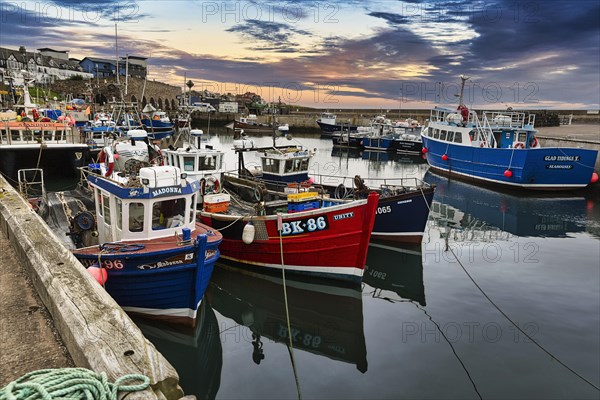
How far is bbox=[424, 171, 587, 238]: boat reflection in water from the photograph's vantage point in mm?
18312

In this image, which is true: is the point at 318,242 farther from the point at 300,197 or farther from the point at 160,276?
the point at 160,276

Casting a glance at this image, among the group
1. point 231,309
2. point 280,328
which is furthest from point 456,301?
point 231,309

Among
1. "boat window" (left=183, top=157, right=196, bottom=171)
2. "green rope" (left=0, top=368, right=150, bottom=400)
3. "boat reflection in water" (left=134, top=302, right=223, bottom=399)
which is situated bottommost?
"boat reflection in water" (left=134, top=302, right=223, bottom=399)

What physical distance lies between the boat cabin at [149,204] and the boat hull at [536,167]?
2289cm

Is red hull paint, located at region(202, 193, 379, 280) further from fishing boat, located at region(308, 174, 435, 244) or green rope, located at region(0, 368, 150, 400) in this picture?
green rope, located at region(0, 368, 150, 400)

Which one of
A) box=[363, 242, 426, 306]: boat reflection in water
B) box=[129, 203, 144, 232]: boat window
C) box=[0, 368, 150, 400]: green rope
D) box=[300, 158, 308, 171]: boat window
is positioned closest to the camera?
box=[0, 368, 150, 400]: green rope

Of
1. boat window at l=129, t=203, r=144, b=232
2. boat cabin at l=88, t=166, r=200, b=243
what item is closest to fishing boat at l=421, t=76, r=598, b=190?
boat cabin at l=88, t=166, r=200, b=243

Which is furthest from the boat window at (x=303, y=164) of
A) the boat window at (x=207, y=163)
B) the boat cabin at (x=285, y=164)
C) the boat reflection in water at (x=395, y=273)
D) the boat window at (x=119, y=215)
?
the boat window at (x=119, y=215)

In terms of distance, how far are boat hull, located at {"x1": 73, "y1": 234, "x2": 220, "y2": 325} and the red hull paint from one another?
122 inches

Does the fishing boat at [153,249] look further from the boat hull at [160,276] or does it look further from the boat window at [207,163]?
the boat window at [207,163]

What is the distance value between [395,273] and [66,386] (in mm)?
11701

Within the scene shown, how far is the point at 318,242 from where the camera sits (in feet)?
37.5

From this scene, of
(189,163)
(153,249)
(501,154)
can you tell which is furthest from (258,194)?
(501,154)

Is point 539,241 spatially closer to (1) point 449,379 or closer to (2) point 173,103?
(1) point 449,379
